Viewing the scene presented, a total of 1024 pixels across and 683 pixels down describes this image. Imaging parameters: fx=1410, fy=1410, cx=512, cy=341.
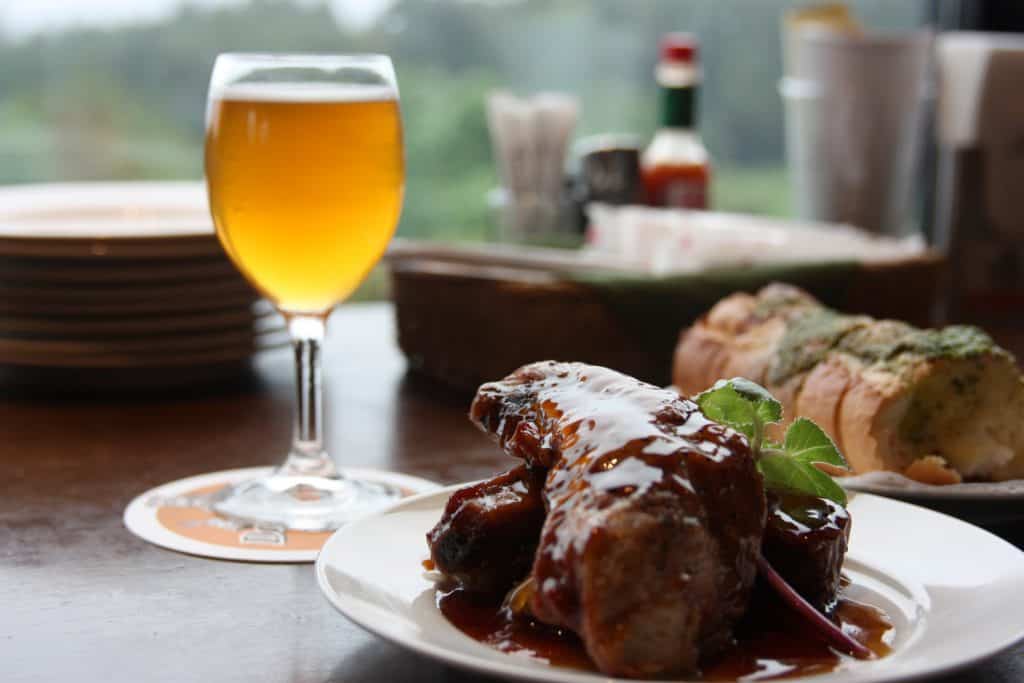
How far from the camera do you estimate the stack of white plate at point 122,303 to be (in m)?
1.55

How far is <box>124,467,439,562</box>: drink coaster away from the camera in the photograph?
1009 mm

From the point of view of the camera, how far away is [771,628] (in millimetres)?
772

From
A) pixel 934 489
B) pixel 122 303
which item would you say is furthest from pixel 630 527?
pixel 122 303

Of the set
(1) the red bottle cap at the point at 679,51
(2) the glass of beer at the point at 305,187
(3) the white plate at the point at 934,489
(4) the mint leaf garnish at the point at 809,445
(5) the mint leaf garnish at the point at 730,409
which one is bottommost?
(3) the white plate at the point at 934,489

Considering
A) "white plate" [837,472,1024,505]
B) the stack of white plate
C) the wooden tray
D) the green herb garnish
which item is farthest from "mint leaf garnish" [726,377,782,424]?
the stack of white plate

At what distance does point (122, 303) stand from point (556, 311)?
482mm

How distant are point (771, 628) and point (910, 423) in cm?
44

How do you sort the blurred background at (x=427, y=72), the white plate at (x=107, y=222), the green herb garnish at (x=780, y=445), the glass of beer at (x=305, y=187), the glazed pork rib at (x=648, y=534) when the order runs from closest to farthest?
the glazed pork rib at (x=648, y=534), the green herb garnish at (x=780, y=445), the glass of beer at (x=305, y=187), the white plate at (x=107, y=222), the blurred background at (x=427, y=72)

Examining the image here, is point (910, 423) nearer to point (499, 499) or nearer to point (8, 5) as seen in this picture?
point (499, 499)

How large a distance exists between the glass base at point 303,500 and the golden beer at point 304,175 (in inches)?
6.6

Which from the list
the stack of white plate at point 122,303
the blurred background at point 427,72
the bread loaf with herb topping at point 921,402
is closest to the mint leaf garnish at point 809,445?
the bread loaf with herb topping at point 921,402

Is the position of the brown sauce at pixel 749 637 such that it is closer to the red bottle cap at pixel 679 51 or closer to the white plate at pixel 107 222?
the white plate at pixel 107 222

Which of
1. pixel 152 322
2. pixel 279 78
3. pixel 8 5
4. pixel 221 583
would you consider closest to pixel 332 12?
pixel 8 5

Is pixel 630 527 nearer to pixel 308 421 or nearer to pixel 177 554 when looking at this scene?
pixel 177 554
